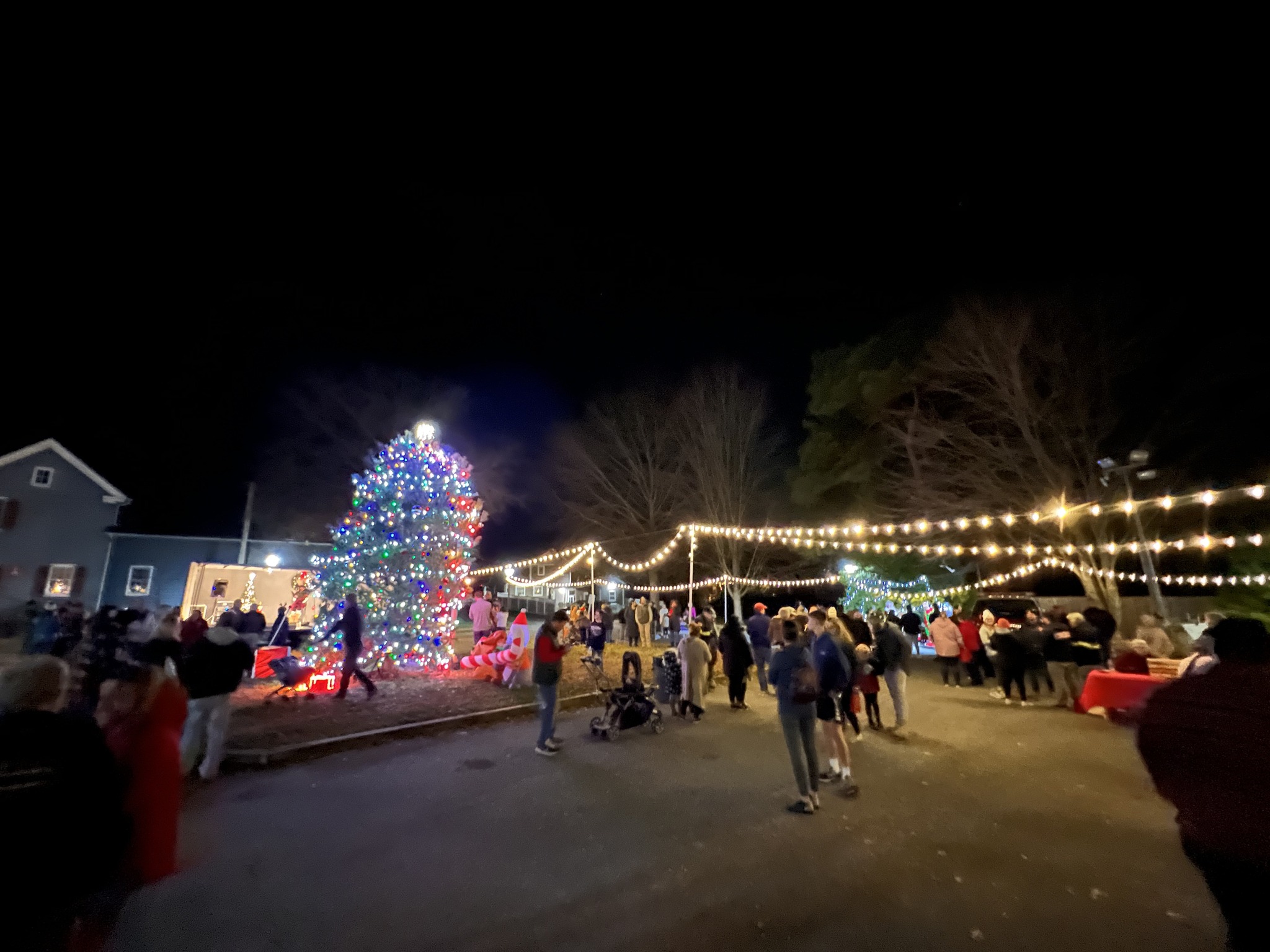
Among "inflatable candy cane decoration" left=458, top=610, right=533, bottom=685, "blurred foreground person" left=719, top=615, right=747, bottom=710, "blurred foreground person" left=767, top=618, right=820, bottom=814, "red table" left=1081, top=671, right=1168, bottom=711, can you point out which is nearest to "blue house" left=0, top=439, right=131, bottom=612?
"inflatable candy cane decoration" left=458, top=610, right=533, bottom=685

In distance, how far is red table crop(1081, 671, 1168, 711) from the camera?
8.23m

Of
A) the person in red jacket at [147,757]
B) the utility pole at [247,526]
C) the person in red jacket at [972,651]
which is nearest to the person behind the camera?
the person in red jacket at [147,757]

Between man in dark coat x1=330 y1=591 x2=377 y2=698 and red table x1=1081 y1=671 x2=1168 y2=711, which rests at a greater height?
man in dark coat x1=330 y1=591 x2=377 y2=698

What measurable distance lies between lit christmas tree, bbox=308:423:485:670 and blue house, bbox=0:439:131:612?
50.8 ft

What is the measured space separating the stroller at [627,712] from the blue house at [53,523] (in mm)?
21893

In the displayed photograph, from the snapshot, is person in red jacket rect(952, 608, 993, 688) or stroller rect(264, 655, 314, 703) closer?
stroller rect(264, 655, 314, 703)

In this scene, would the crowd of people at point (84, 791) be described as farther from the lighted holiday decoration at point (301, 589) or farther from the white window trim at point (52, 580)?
the white window trim at point (52, 580)

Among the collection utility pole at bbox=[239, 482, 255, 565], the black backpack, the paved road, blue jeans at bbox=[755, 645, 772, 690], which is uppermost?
utility pole at bbox=[239, 482, 255, 565]

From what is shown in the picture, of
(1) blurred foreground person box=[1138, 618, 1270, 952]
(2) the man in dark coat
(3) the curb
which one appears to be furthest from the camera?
(2) the man in dark coat

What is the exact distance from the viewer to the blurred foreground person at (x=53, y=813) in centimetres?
183

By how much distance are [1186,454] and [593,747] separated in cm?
1606

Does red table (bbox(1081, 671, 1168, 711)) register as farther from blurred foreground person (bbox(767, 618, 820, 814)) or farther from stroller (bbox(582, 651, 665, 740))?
stroller (bbox(582, 651, 665, 740))

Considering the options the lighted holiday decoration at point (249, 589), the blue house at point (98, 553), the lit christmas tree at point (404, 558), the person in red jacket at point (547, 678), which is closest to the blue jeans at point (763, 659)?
the person in red jacket at point (547, 678)

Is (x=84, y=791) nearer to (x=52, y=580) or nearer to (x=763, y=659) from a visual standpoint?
(x=763, y=659)
